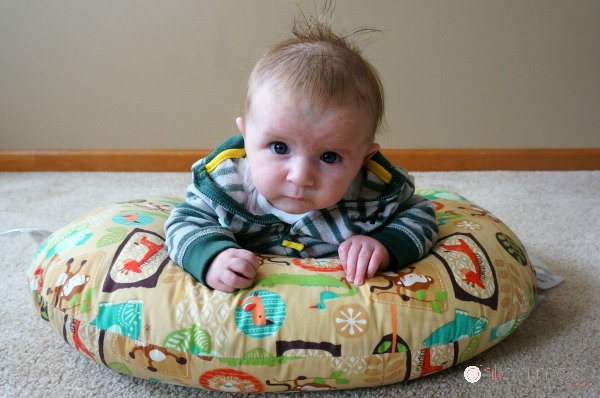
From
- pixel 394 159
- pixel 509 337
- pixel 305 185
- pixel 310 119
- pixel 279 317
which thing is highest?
pixel 310 119

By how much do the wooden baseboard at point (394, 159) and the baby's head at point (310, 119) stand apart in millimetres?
1120

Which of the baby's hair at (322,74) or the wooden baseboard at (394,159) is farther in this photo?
the wooden baseboard at (394,159)

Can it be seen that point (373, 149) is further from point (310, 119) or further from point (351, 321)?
point (351, 321)

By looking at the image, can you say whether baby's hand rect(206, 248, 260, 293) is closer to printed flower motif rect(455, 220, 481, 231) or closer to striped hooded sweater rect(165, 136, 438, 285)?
striped hooded sweater rect(165, 136, 438, 285)

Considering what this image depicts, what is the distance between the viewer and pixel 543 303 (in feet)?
3.65

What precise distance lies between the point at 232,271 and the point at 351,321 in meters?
0.19

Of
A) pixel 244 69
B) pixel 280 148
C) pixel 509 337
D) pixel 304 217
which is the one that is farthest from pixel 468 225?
pixel 244 69

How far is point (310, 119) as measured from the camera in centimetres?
84

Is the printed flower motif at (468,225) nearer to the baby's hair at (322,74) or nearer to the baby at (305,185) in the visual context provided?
the baby at (305,185)

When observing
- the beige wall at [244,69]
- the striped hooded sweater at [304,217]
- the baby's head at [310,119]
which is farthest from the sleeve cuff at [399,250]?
the beige wall at [244,69]

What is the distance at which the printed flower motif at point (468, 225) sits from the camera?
41.6 inches

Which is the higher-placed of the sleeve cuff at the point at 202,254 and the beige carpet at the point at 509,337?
the sleeve cuff at the point at 202,254

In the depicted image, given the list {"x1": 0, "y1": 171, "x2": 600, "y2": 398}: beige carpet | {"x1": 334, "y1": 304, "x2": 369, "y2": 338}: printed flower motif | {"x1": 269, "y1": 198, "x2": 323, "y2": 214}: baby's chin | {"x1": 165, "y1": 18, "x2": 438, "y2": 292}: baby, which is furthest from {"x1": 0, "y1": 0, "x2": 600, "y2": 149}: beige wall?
{"x1": 334, "y1": 304, "x2": 369, "y2": 338}: printed flower motif

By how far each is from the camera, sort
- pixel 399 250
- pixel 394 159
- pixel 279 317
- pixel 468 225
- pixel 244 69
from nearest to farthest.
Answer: pixel 279 317 → pixel 399 250 → pixel 468 225 → pixel 244 69 → pixel 394 159
